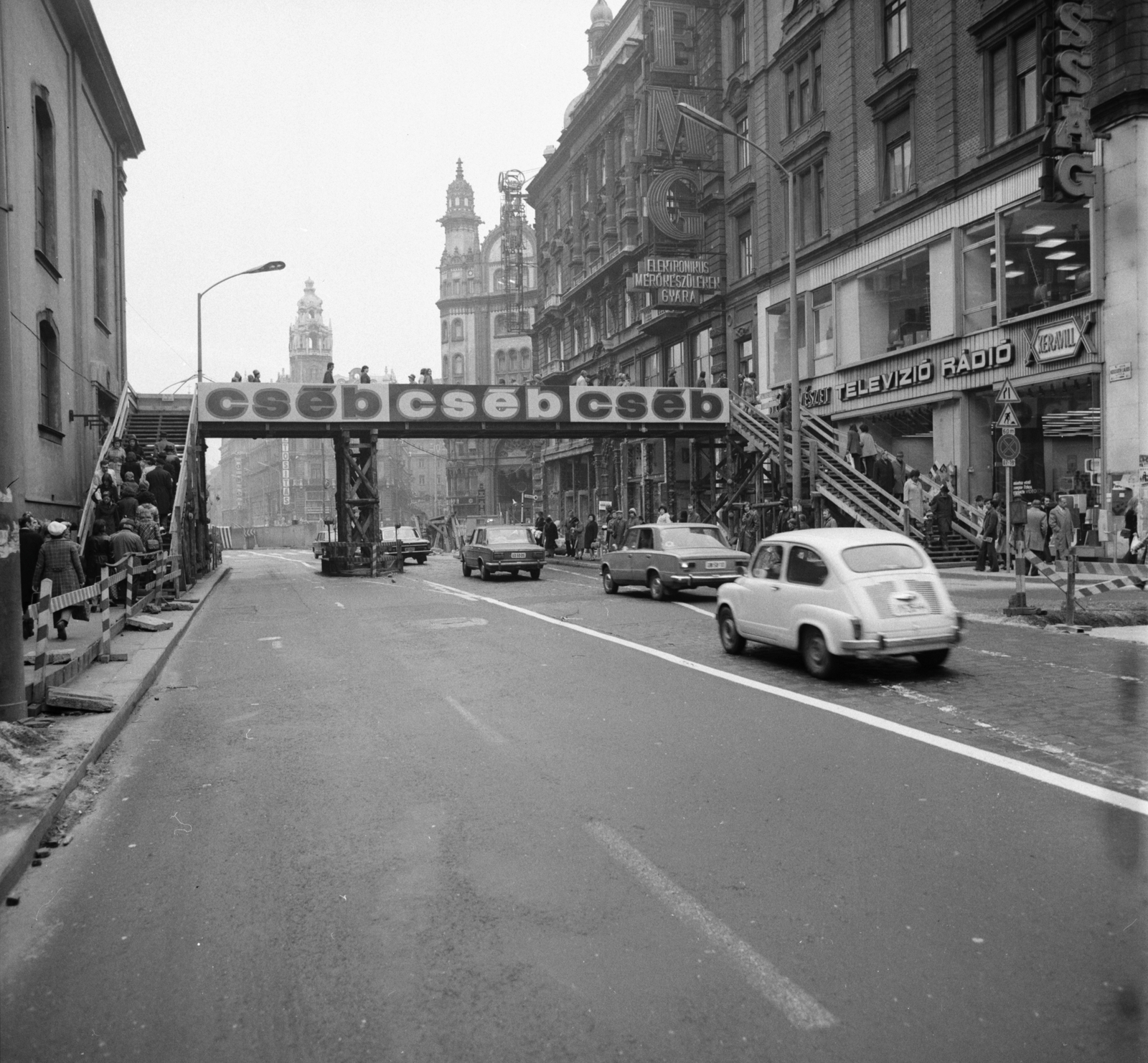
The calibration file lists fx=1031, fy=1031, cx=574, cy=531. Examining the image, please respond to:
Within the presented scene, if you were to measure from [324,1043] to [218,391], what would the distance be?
30.2 meters

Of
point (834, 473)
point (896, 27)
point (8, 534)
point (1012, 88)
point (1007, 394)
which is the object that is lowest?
point (8, 534)

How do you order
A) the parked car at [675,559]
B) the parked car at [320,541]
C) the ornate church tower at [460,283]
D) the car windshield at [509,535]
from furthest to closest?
1. the ornate church tower at [460,283]
2. the parked car at [320,541]
3. the car windshield at [509,535]
4. the parked car at [675,559]

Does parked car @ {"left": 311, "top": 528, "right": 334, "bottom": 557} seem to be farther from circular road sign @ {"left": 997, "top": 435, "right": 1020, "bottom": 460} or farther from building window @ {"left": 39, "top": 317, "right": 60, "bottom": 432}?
circular road sign @ {"left": 997, "top": 435, "right": 1020, "bottom": 460}

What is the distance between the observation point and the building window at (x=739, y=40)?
39.6m

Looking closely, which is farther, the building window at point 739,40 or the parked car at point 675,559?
the building window at point 739,40

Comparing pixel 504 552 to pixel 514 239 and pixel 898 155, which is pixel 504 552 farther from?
pixel 514 239

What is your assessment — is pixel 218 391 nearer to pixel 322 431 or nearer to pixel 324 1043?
pixel 322 431

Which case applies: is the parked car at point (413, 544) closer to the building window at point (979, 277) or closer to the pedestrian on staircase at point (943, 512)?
the pedestrian on staircase at point (943, 512)

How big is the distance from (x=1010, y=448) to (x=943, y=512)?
8.30m

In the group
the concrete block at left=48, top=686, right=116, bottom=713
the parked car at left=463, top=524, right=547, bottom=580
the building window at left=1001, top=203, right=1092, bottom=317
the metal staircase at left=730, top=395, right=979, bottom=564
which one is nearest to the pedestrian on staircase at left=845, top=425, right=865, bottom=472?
the metal staircase at left=730, top=395, right=979, bottom=564

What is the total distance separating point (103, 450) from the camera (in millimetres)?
23875

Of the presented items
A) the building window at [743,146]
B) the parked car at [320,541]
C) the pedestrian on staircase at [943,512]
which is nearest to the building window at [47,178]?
the parked car at [320,541]

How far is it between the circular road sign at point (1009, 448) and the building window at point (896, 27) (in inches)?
688

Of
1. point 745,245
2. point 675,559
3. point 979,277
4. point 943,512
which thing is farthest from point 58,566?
point 745,245
